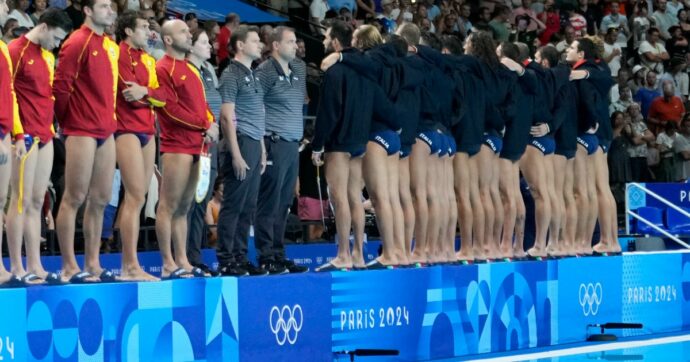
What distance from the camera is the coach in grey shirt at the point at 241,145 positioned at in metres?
11.1

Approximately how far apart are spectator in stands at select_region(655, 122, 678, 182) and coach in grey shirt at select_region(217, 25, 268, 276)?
10720 millimetres

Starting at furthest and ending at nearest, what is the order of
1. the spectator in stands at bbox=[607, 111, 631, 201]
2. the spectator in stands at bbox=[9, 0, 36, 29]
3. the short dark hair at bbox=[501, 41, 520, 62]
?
the spectator in stands at bbox=[607, 111, 631, 201] < the spectator in stands at bbox=[9, 0, 36, 29] < the short dark hair at bbox=[501, 41, 520, 62]

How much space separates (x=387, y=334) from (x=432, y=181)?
5.38 ft

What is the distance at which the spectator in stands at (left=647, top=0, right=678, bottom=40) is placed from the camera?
2555 centimetres

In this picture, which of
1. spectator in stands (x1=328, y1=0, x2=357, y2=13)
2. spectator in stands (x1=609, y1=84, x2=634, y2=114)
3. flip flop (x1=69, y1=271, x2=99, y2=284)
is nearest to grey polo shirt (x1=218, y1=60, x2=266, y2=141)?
flip flop (x1=69, y1=271, x2=99, y2=284)

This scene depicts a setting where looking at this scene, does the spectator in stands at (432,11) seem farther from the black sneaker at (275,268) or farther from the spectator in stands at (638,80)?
the black sneaker at (275,268)

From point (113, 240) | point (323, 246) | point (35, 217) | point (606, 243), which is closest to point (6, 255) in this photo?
point (113, 240)

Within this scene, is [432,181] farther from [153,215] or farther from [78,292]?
[78,292]

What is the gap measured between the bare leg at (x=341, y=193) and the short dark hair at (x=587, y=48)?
4.09 meters

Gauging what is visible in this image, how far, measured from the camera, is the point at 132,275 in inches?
386

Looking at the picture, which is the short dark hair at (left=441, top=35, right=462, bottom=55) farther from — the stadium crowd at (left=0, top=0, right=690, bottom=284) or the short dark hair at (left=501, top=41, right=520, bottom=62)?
the short dark hair at (left=501, top=41, right=520, bottom=62)

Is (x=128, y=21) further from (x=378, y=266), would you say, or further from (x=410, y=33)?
(x=410, y=33)

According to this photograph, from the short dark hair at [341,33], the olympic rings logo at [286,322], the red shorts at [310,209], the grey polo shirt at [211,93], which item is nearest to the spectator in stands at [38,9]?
the red shorts at [310,209]

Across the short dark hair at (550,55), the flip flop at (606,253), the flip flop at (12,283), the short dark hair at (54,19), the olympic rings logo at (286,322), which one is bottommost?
the olympic rings logo at (286,322)
